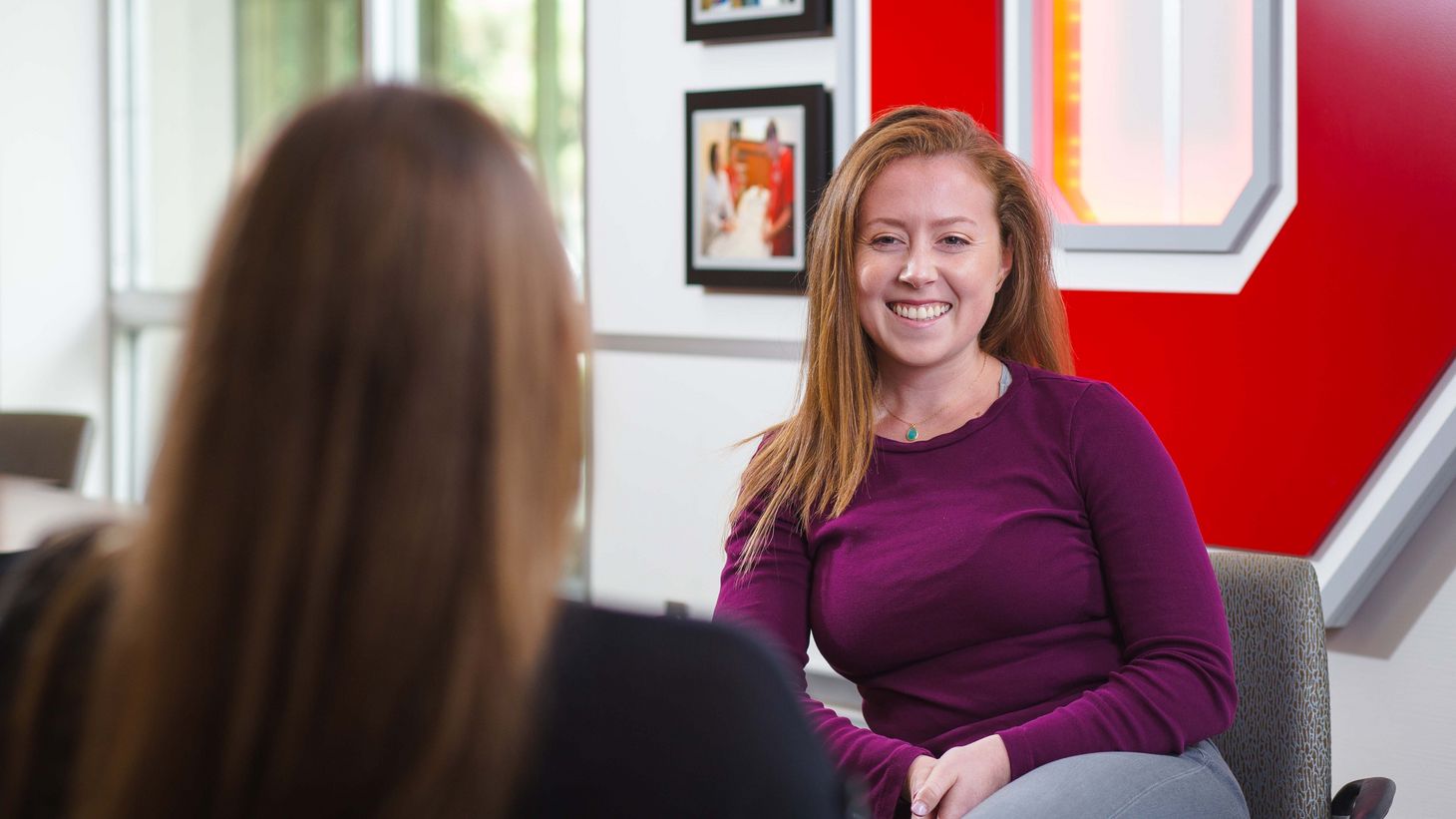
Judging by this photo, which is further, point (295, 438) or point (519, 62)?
point (519, 62)

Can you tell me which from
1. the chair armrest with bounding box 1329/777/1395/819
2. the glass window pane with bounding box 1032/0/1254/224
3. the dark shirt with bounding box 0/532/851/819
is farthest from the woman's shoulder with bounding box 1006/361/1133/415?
the glass window pane with bounding box 1032/0/1254/224

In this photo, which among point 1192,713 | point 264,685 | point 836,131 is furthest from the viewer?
point 836,131

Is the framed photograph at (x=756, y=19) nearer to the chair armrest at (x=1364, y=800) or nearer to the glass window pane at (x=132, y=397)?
the chair armrest at (x=1364, y=800)

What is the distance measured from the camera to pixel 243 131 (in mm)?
5473

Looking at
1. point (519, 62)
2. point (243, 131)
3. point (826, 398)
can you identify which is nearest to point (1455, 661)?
point (826, 398)

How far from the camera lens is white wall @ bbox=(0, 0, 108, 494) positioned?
518cm

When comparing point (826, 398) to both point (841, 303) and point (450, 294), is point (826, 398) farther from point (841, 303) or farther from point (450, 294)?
point (450, 294)

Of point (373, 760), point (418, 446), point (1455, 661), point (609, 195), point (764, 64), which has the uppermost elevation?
point (764, 64)

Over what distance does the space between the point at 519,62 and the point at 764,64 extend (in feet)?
4.26

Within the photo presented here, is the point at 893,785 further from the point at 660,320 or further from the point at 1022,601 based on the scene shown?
the point at 660,320

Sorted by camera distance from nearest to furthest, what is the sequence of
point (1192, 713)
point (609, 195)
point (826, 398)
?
point (1192, 713), point (826, 398), point (609, 195)

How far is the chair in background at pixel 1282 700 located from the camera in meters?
1.75

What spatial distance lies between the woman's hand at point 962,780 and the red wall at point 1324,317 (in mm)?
1509

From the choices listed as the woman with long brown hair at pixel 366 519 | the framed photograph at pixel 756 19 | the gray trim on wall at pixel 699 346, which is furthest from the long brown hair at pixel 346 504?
the framed photograph at pixel 756 19
